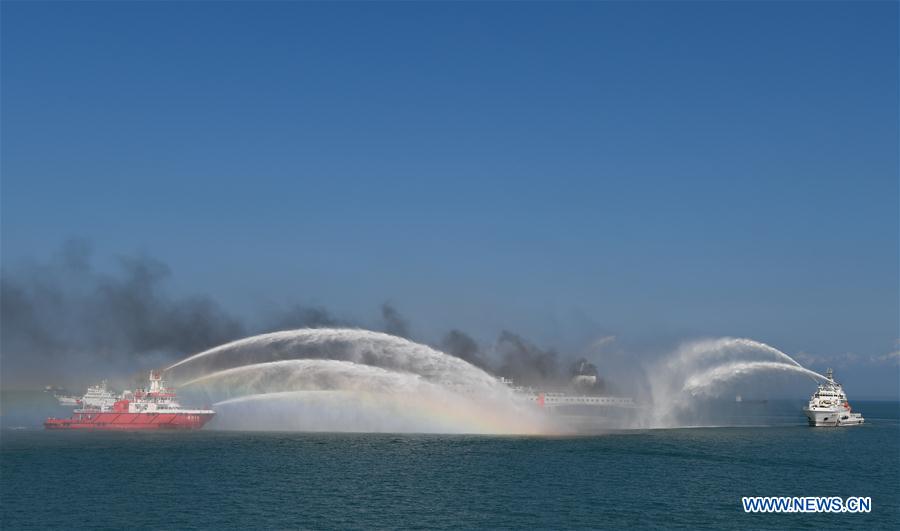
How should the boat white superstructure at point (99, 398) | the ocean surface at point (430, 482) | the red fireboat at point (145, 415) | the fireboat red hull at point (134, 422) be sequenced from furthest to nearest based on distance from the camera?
1. the boat white superstructure at point (99, 398)
2. the red fireboat at point (145, 415)
3. the fireboat red hull at point (134, 422)
4. the ocean surface at point (430, 482)

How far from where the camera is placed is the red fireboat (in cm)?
13088

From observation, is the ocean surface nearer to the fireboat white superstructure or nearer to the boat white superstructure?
the boat white superstructure

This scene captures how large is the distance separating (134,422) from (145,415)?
2471 millimetres

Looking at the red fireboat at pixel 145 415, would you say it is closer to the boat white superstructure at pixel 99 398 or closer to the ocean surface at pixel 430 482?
the boat white superstructure at pixel 99 398

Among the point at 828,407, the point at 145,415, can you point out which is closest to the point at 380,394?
the point at 145,415

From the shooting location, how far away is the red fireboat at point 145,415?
131m

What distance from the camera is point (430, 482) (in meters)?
68.4

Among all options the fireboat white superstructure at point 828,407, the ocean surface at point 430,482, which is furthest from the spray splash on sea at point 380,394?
the fireboat white superstructure at point 828,407

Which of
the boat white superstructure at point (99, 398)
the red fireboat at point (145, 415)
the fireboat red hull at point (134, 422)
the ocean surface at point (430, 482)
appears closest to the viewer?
the ocean surface at point (430, 482)

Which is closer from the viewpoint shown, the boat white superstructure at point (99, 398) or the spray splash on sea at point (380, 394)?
A: the spray splash on sea at point (380, 394)

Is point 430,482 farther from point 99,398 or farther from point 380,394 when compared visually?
point 99,398

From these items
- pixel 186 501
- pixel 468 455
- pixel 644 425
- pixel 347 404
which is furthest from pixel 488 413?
pixel 186 501

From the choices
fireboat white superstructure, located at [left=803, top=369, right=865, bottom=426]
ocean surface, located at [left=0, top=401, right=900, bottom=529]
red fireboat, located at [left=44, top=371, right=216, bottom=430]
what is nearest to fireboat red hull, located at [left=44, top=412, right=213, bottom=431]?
red fireboat, located at [left=44, top=371, right=216, bottom=430]

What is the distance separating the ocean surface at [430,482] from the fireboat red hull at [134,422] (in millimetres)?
20828
